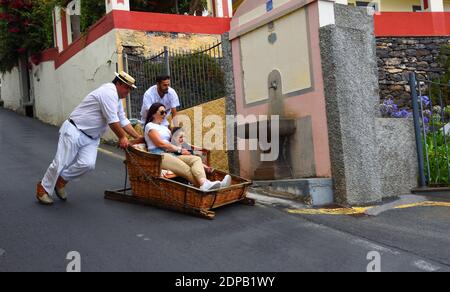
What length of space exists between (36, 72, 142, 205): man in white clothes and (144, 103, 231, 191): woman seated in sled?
32 cm

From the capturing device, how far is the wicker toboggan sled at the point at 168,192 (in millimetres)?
5039

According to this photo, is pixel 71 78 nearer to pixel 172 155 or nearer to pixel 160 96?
pixel 160 96

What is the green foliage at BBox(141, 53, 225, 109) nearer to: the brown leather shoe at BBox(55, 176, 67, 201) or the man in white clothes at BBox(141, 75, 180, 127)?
the man in white clothes at BBox(141, 75, 180, 127)

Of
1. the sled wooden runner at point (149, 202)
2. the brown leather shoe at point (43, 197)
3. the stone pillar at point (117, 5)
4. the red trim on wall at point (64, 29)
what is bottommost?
the sled wooden runner at point (149, 202)

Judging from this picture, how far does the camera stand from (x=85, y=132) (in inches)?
226

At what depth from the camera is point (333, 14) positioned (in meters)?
6.00

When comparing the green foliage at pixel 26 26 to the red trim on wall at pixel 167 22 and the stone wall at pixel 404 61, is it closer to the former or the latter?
the red trim on wall at pixel 167 22

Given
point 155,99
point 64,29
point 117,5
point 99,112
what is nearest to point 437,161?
point 155,99

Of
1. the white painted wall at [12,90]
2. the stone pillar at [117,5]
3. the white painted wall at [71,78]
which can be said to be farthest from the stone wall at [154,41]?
the white painted wall at [12,90]

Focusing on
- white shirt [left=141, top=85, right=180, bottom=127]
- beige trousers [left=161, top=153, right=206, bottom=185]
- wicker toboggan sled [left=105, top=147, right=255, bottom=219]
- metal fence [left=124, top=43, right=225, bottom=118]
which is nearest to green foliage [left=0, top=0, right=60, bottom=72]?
metal fence [left=124, top=43, right=225, bottom=118]

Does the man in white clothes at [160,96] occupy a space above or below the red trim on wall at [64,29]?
below

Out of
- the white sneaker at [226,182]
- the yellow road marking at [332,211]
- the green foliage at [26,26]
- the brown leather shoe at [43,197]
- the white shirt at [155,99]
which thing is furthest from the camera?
the green foliage at [26,26]

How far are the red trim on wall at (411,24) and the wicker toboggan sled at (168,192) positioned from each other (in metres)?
9.26
